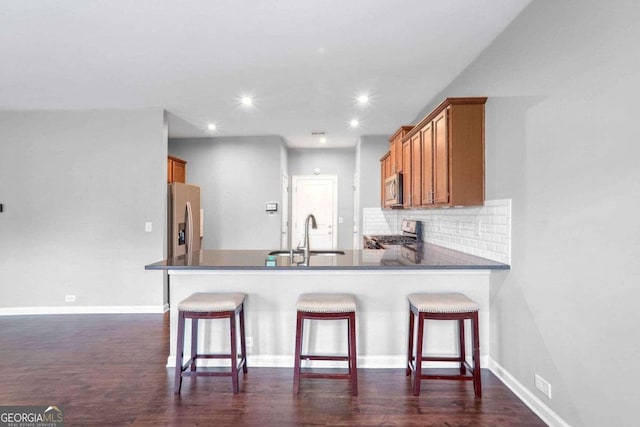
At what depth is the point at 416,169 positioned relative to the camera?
336cm

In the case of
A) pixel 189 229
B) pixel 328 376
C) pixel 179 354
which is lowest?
pixel 328 376

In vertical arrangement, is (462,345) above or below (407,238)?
below

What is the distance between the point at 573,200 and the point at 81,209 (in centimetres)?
498

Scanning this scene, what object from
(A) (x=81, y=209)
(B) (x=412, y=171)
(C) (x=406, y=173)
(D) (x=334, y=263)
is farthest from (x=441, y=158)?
(A) (x=81, y=209)

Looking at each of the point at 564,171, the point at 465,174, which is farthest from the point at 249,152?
the point at 564,171

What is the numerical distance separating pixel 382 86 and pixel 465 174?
4.74ft

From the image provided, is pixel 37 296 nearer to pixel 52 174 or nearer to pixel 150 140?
pixel 52 174

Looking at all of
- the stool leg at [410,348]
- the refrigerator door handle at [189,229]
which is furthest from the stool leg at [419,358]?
the refrigerator door handle at [189,229]

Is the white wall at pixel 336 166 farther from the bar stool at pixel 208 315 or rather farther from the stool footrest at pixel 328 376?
the bar stool at pixel 208 315

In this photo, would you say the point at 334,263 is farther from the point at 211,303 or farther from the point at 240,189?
Answer: the point at 240,189

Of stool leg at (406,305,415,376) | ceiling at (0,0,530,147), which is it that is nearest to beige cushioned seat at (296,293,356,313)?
stool leg at (406,305,415,376)

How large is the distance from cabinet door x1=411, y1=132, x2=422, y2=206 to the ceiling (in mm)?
613

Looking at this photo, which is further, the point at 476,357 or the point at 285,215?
the point at 285,215

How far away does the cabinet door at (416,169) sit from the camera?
3262mm
